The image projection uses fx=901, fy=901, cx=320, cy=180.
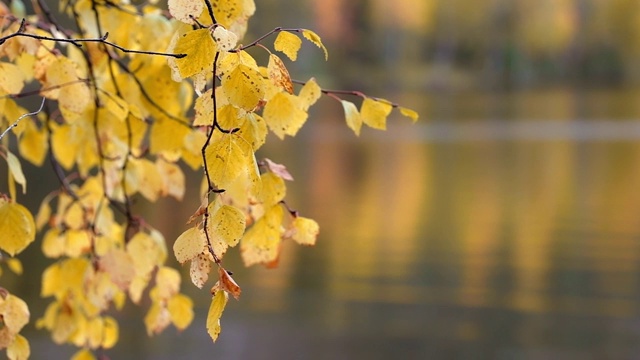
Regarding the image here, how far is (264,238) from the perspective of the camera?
3.67 feet

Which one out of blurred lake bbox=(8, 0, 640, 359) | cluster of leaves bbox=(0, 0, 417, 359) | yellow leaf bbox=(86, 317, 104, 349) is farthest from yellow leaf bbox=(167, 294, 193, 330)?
blurred lake bbox=(8, 0, 640, 359)

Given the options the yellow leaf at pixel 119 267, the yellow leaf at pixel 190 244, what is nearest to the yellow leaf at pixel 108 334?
the yellow leaf at pixel 119 267

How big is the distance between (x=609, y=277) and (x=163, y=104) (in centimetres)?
887

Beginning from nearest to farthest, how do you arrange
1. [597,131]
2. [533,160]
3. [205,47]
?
[205,47] < [533,160] < [597,131]

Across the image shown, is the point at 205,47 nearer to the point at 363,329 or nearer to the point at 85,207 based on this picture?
the point at 85,207

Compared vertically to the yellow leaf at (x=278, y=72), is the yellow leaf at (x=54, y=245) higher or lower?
lower

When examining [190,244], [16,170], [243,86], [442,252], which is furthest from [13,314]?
[442,252]

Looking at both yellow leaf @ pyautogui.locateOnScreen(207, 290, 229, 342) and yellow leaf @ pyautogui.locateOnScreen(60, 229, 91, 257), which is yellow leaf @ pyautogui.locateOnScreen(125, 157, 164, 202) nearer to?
yellow leaf @ pyautogui.locateOnScreen(60, 229, 91, 257)

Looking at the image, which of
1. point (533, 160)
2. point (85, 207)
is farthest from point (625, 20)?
point (85, 207)

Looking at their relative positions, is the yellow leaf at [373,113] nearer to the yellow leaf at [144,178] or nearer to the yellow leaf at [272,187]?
the yellow leaf at [272,187]

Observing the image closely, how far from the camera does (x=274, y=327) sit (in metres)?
8.56

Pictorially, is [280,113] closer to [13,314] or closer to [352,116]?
[352,116]

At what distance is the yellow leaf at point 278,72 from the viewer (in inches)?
33.4

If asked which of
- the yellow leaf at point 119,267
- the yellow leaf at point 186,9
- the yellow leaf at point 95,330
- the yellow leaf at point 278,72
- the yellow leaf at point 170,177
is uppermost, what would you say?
the yellow leaf at point 186,9
